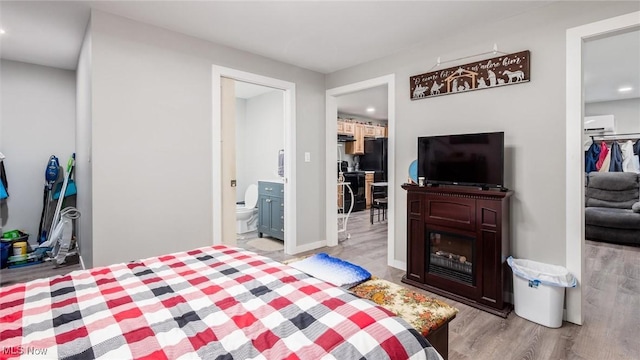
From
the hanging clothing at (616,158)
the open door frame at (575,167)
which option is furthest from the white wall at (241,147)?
the hanging clothing at (616,158)

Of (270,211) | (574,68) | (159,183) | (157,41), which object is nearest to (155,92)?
(157,41)

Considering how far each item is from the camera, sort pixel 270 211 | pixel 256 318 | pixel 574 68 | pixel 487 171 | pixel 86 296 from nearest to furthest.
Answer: pixel 256 318, pixel 86 296, pixel 574 68, pixel 487 171, pixel 270 211

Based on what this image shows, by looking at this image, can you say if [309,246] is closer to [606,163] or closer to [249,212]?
[249,212]

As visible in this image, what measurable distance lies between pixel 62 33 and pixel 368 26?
9.76ft

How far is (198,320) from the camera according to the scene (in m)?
1.05

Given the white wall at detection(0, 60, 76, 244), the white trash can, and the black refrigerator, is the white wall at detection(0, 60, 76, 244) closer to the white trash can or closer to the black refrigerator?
the white trash can

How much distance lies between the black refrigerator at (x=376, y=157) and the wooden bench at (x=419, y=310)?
618 centimetres

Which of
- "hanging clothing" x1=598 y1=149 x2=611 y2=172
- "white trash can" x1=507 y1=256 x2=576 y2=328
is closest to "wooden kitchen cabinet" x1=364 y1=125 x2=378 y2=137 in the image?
"hanging clothing" x1=598 y1=149 x2=611 y2=172

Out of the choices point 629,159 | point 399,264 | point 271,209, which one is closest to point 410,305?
point 399,264

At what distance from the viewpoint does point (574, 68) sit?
225 centimetres

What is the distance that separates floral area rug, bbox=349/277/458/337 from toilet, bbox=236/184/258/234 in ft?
10.8

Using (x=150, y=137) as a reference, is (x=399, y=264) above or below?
below

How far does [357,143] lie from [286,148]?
406 centimetres

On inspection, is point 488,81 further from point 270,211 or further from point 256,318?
point 270,211
